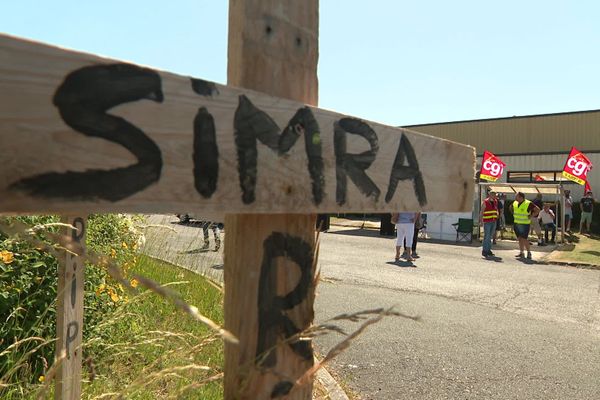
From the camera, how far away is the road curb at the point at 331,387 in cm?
384

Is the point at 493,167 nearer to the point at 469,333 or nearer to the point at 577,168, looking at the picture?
the point at 577,168

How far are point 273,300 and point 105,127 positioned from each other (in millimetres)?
633

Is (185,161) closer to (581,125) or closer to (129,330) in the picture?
(129,330)

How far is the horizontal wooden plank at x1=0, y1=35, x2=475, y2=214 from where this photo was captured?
0.71m

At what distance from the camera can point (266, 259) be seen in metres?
1.22

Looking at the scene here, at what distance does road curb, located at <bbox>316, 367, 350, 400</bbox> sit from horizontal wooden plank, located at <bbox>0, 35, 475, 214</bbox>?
287 cm

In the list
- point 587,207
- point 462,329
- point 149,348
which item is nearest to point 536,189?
point 587,207

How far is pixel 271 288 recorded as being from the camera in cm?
124

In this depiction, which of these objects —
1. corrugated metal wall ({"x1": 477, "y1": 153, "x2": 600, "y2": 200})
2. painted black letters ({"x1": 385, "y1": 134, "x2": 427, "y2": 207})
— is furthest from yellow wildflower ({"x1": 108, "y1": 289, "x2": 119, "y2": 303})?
corrugated metal wall ({"x1": 477, "y1": 153, "x2": 600, "y2": 200})

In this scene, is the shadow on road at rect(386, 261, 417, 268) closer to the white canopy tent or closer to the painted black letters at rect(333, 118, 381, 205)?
the white canopy tent

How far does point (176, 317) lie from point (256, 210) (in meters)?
3.72

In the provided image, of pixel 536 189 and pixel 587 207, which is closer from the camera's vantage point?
pixel 587 207

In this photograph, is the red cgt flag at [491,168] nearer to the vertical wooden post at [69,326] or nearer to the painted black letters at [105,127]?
the vertical wooden post at [69,326]

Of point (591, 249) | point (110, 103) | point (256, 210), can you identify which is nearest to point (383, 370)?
point (256, 210)
